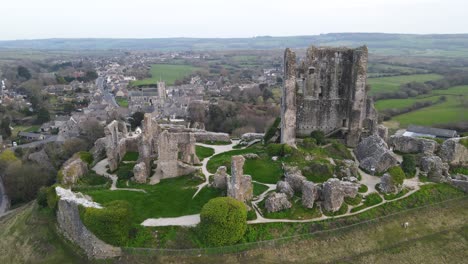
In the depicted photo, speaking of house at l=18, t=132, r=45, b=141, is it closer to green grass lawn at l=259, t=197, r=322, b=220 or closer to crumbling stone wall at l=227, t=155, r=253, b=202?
crumbling stone wall at l=227, t=155, r=253, b=202

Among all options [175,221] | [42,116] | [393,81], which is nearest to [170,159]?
[175,221]

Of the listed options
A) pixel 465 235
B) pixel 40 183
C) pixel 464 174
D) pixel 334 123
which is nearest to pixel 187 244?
pixel 465 235

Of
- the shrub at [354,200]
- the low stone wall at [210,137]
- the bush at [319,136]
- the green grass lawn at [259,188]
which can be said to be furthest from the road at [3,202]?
the shrub at [354,200]

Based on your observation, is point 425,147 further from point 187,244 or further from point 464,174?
point 187,244

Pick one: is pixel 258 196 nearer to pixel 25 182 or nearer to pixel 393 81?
pixel 25 182

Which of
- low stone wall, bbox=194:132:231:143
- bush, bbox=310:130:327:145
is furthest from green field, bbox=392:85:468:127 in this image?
low stone wall, bbox=194:132:231:143
